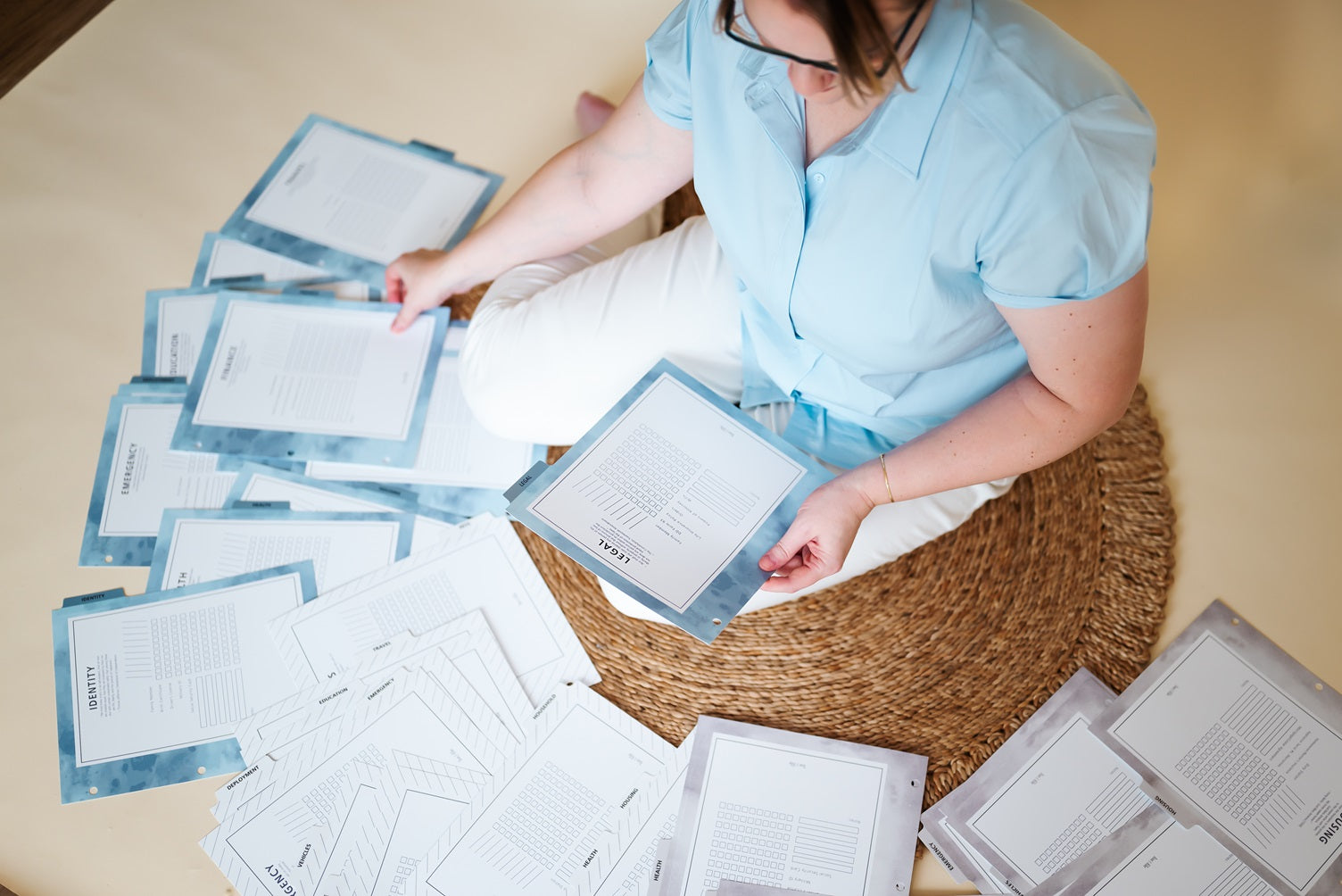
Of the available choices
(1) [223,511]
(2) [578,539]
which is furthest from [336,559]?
(2) [578,539]

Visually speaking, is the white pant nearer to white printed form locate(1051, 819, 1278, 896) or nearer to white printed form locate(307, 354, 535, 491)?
white printed form locate(307, 354, 535, 491)

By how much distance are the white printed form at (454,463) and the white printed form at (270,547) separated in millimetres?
76

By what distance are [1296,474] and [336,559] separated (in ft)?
5.17

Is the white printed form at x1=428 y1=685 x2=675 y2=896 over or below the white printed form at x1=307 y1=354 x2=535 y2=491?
below

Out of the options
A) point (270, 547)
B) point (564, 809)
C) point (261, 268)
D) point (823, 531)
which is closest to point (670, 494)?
point (823, 531)

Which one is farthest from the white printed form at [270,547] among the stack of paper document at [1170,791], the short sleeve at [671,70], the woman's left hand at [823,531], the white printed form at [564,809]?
the stack of paper document at [1170,791]

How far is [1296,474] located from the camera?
155cm

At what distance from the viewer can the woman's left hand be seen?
1089 millimetres

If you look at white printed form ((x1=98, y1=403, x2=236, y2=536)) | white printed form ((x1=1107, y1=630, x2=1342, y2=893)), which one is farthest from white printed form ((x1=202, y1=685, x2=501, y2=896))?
white printed form ((x1=1107, y1=630, x2=1342, y2=893))

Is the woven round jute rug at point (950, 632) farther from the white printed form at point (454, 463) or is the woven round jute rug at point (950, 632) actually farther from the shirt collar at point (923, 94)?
the shirt collar at point (923, 94)

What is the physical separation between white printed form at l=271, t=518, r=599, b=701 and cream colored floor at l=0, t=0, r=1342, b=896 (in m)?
0.25

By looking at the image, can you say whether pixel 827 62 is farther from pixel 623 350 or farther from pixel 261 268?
pixel 261 268

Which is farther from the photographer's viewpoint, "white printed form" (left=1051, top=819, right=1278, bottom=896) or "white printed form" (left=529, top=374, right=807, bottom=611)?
"white printed form" (left=1051, top=819, right=1278, bottom=896)

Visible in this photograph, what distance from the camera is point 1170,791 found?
1.31 metres
